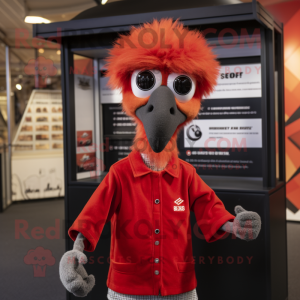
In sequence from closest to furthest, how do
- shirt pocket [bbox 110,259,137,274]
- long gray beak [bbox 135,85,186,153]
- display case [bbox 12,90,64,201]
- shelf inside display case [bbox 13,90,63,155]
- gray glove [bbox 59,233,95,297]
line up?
gray glove [bbox 59,233,95,297] → long gray beak [bbox 135,85,186,153] → shirt pocket [bbox 110,259,137,274] → display case [bbox 12,90,64,201] → shelf inside display case [bbox 13,90,63,155]

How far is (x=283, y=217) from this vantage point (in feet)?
7.53

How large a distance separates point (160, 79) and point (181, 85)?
9 centimetres

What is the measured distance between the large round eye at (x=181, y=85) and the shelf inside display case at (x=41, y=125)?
522 cm

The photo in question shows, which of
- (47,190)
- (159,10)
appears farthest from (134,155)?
(47,190)

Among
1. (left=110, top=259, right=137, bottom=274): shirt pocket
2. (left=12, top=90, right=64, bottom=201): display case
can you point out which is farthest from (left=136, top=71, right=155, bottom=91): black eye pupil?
(left=12, top=90, right=64, bottom=201): display case

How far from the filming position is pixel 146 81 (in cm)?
147

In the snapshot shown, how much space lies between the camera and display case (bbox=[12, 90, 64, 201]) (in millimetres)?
6172

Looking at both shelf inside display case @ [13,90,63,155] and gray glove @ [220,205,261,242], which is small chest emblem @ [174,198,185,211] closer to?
gray glove @ [220,205,261,242]

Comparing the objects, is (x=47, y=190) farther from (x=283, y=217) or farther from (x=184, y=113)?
(x=184, y=113)

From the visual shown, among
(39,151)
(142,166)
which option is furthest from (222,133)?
(39,151)

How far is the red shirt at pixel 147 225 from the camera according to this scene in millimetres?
1477

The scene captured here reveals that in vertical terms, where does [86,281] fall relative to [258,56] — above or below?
below

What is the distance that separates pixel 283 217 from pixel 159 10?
1.44m

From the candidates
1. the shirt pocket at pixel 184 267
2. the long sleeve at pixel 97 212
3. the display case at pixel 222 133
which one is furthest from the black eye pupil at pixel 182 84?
the shirt pocket at pixel 184 267
